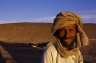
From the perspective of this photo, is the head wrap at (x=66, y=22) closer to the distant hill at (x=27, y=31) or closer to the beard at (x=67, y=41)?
the beard at (x=67, y=41)

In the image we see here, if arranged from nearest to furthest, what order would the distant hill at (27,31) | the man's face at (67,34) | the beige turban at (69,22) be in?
the beige turban at (69,22), the man's face at (67,34), the distant hill at (27,31)

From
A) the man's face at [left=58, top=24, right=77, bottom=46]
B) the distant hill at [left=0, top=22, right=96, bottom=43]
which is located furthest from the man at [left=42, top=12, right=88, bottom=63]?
the distant hill at [left=0, top=22, right=96, bottom=43]

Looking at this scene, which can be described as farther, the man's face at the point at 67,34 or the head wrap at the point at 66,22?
the man's face at the point at 67,34

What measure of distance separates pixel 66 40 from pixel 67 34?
8 centimetres

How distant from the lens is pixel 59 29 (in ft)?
18.0

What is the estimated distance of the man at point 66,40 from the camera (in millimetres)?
5359

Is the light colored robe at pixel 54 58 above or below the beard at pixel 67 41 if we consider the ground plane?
below

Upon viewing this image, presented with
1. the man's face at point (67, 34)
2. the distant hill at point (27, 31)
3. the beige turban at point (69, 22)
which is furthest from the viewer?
the distant hill at point (27, 31)

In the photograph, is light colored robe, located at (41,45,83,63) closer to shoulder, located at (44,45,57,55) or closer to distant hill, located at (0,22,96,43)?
shoulder, located at (44,45,57,55)

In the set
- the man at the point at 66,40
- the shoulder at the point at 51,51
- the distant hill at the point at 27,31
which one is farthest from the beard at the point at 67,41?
the distant hill at the point at 27,31

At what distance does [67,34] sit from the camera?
5.48 metres

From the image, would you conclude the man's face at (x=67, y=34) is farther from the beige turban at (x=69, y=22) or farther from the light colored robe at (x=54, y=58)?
the light colored robe at (x=54, y=58)

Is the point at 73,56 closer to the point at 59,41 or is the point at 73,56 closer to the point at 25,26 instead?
the point at 59,41

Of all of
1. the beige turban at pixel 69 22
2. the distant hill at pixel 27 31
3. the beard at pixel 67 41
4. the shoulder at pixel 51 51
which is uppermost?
the beige turban at pixel 69 22
